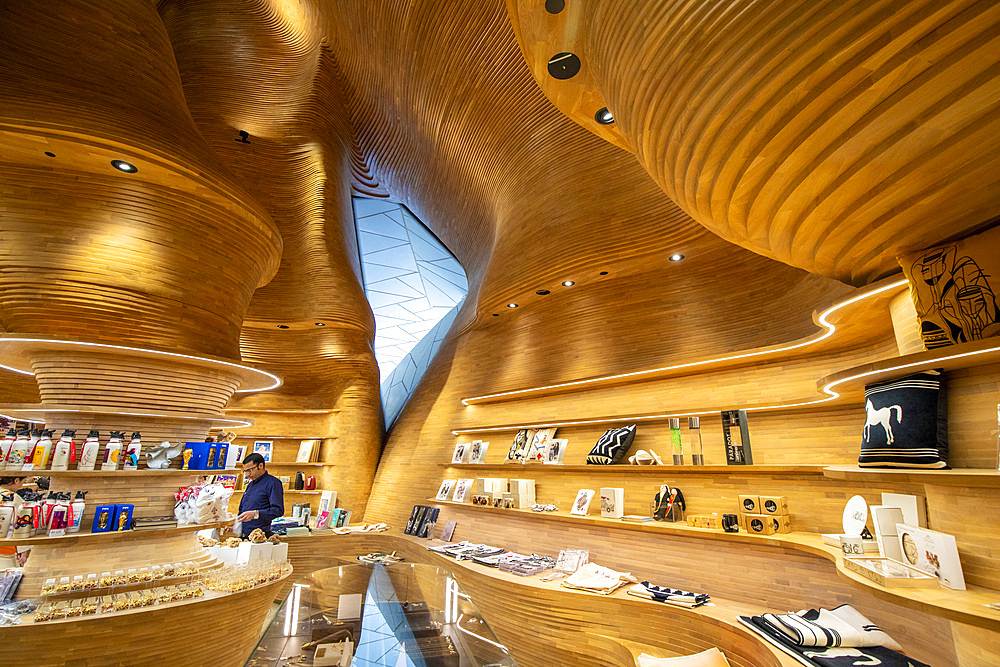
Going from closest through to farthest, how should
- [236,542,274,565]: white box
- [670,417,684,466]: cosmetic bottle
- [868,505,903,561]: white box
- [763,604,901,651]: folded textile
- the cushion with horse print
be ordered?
the cushion with horse print, [868,505,903,561]: white box, [763,604,901,651]: folded textile, [670,417,684,466]: cosmetic bottle, [236,542,274,565]: white box

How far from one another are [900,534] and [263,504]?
568 cm

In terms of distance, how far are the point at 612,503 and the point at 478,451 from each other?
2.68 m

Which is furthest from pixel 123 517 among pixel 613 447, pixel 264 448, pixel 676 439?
pixel 264 448

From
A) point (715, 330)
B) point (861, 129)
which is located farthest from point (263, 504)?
point (861, 129)

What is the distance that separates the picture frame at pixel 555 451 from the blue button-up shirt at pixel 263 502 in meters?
3.10

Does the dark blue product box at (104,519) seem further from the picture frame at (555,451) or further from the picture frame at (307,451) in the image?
the picture frame at (307,451)

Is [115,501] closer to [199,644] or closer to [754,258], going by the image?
[199,644]

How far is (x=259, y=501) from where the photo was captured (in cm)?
542

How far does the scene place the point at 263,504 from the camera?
5426 millimetres

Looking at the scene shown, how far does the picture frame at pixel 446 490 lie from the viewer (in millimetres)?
6895

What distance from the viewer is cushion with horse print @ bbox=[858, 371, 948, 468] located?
1.78 metres

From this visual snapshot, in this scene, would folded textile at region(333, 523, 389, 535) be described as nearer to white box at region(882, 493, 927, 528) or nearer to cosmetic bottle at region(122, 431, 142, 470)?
cosmetic bottle at region(122, 431, 142, 470)

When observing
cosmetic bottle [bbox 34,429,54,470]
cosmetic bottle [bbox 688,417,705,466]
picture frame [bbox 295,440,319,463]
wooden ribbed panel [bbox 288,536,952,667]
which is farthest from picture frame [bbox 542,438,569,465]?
picture frame [bbox 295,440,319,463]

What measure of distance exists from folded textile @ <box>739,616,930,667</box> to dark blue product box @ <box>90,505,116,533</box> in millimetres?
4681
